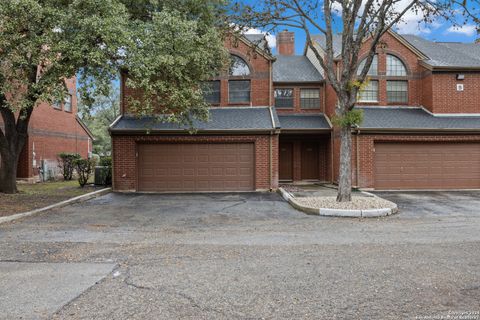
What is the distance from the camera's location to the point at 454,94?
17203mm

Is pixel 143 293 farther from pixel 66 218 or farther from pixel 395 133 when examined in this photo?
pixel 395 133

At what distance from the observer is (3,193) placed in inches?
532

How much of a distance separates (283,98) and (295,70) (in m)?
2.34

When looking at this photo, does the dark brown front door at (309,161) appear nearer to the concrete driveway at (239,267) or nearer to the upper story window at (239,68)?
the upper story window at (239,68)

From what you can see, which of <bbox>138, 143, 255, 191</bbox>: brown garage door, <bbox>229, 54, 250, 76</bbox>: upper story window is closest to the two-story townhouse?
<bbox>229, 54, 250, 76</bbox>: upper story window

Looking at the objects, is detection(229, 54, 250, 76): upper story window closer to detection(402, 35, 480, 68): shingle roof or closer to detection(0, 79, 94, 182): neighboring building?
detection(402, 35, 480, 68): shingle roof

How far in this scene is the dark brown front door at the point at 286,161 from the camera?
19.3 metres

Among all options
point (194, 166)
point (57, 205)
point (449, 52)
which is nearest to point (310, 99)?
point (194, 166)

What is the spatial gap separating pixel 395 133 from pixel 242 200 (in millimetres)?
7767

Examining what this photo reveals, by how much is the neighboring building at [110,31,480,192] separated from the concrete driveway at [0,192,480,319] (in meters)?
6.24

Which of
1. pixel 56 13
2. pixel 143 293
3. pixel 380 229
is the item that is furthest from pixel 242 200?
pixel 143 293

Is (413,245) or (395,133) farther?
(395,133)

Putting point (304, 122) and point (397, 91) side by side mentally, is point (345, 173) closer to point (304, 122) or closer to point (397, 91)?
point (304, 122)

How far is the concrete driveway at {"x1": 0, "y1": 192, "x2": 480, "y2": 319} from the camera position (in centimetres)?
382
